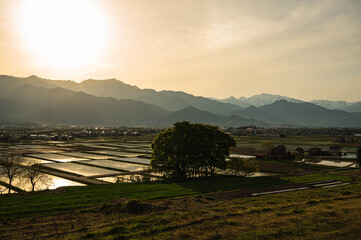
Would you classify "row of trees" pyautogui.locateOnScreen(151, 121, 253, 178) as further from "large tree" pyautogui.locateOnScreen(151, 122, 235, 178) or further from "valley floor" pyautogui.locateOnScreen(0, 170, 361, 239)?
"valley floor" pyautogui.locateOnScreen(0, 170, 361, 239)

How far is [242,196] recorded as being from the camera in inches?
1593

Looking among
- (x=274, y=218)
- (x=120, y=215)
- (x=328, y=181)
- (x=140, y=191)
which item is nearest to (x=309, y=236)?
(x=274, y=218)

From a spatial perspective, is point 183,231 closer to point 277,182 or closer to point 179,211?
point 179,211

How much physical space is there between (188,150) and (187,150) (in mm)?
246

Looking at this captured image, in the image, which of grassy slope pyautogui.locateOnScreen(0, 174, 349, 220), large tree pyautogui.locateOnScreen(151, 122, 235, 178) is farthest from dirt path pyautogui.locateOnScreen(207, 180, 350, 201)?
large tree pyautogui.locateOnScreen(151, 122, 235, 178)

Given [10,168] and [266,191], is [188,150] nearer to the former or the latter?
[266,191]

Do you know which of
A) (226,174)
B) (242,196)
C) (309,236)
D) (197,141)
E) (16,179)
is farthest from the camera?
(226,174)

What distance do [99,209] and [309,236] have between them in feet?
74.9

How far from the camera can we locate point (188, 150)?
2371 inches

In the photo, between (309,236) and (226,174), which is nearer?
(309,236)

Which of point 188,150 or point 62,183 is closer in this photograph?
point 62,183

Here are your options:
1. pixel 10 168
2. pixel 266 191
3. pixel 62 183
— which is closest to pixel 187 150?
pixel 266 191

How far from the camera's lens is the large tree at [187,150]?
6025cm

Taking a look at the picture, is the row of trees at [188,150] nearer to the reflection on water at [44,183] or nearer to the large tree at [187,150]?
the large tree at [187,150]
